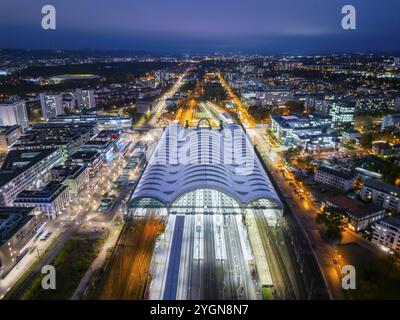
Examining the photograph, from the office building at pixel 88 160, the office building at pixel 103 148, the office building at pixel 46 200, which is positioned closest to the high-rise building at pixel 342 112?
the office building at pixel 103 148

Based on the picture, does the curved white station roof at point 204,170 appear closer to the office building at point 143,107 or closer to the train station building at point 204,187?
the train station building at point 204,187

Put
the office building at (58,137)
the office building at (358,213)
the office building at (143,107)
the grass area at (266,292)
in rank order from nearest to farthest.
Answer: the grass area at (266,292) → the office building at (358,213) → the office building at (58,137) → the office building at (143,107)

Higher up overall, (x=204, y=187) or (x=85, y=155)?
(x=85, y=155)

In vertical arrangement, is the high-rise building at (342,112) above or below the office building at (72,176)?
above

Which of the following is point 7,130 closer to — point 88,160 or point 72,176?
point 88,160

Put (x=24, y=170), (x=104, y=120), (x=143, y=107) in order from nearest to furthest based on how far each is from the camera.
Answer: (x=24, y=170) < (x=104, y=120) < (x=143, y=107)

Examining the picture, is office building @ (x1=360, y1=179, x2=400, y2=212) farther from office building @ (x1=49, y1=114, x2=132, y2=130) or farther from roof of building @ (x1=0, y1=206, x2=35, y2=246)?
office building @ (x1=49, y1=114, x2=132, y2=130)

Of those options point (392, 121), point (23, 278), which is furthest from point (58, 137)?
point (392, 121)

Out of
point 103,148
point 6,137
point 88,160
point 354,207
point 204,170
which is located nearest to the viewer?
point 354,207

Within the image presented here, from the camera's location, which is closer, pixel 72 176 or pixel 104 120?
pixel 72 176
